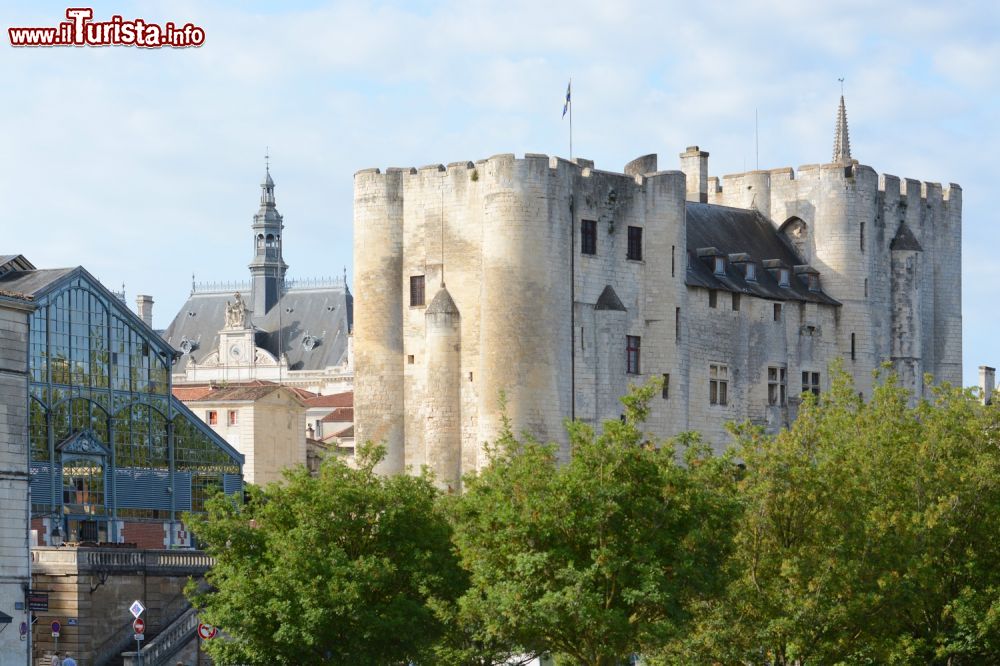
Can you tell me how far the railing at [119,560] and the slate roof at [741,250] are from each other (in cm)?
3003

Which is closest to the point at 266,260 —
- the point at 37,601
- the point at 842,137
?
the point at 842,137

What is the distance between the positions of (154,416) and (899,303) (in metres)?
38.0

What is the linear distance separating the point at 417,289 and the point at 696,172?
828 inches

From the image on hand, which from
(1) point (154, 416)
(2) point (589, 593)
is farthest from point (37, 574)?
(2) point (589, 593)

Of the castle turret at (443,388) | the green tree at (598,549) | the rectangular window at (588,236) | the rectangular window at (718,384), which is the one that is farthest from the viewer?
the rectangular window at (718,384)

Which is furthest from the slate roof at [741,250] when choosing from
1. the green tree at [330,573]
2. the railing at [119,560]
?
the green tree at [330,573]

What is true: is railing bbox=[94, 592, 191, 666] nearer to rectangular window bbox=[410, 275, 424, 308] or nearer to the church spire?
rectangular window bbox=[410, 275, 424, 308]

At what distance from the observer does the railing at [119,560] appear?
70812mm

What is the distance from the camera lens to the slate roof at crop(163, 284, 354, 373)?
612 ft

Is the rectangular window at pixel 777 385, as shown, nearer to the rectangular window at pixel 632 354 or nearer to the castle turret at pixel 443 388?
the rectangular window at pixel 632 354

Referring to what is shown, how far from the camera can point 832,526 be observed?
5988 cm

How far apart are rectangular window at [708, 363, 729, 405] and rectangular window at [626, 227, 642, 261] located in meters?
6.52

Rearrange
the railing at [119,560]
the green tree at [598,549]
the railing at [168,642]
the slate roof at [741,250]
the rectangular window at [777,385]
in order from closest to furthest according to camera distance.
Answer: the green tree at [598,549] → the railing at [168,642] → the railing at [119,560] → the slate roof at [741,250] → the rectangular window at [777,385]

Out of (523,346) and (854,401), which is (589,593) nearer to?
(854,401)
